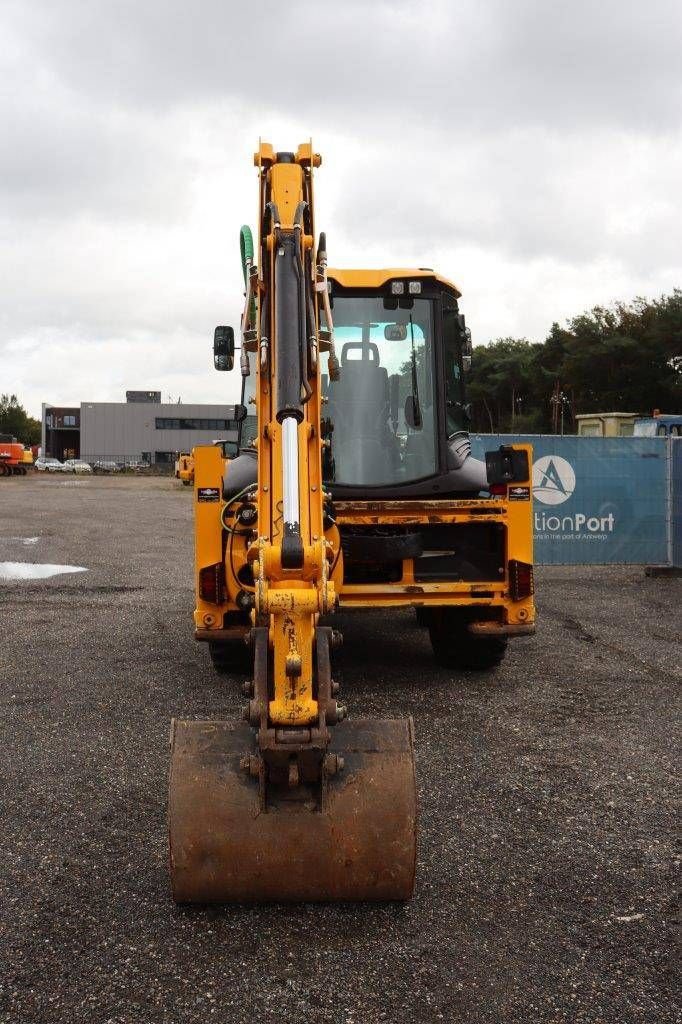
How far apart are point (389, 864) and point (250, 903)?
1.79ft

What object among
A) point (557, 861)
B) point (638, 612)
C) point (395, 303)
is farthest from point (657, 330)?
point (557, 861)

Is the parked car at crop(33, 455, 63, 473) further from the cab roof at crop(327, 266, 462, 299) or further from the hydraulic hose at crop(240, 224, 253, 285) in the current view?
the hydraulic hose at crop(240, 224, 253, 285)

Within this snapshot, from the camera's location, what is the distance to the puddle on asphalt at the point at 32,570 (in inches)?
476

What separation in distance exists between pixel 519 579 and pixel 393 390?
1.63 metres

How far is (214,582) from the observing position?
5.78 m

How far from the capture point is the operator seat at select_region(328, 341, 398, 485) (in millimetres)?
6355

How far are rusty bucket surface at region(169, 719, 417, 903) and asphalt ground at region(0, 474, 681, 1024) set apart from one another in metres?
0.14

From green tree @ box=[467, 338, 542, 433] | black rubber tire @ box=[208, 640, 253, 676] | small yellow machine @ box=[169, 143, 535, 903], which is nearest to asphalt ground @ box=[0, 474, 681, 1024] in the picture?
black rubber tire @ box=[208, 640, 253, 676]

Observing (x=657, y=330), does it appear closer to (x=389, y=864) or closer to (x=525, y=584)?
(x=525, y=584)

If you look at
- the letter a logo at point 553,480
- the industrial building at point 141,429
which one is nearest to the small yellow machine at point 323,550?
the letter a logo at point 553,480

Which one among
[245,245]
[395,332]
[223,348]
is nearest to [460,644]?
[395,332]

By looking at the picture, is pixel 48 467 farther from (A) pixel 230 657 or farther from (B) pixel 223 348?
(B) pixel 223 348

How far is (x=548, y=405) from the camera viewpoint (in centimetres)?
6281

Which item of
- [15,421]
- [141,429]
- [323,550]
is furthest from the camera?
[15,421]
